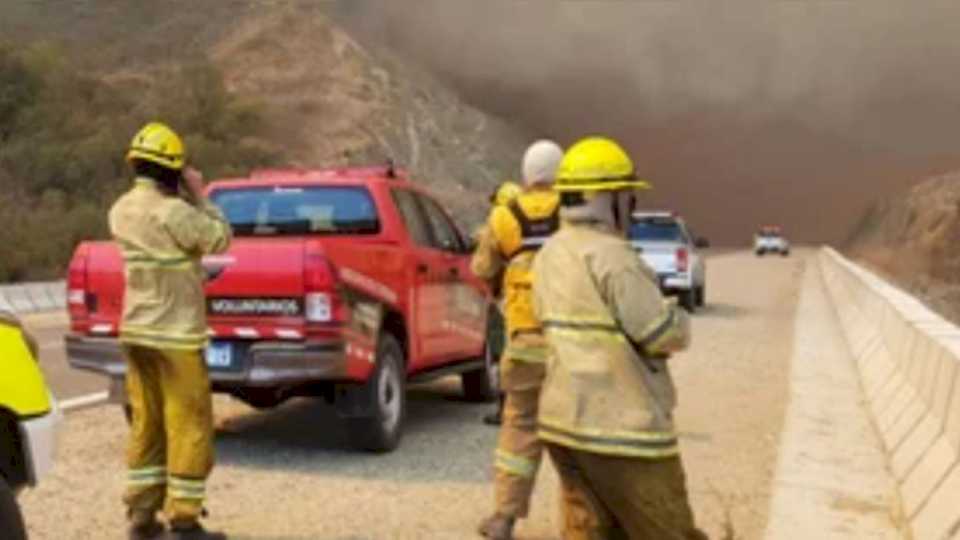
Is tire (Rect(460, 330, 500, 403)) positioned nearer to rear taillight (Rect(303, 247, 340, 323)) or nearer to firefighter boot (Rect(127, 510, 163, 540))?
rear taillight (Rect(303, 247, 340, 323))

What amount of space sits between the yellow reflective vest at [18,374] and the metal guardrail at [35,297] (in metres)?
20.1

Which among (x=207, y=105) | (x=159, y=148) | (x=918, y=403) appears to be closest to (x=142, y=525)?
(x=159, y=148)

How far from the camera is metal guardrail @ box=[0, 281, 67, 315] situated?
2395 centimetres

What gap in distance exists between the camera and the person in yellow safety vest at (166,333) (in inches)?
243

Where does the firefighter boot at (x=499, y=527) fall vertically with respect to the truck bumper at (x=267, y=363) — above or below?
below

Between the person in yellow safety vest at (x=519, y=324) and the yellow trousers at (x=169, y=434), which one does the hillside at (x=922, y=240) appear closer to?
the person in yellow safety vest at (x=519, y=324)

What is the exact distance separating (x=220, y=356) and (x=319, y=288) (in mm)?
842

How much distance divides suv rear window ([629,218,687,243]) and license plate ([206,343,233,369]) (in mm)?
17121

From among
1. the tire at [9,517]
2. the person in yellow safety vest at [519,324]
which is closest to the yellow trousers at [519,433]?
the person in yellow safety vest at [519,324]

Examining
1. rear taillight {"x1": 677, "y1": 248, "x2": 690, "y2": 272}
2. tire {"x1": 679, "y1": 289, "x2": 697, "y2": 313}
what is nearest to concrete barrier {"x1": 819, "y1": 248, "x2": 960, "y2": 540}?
rear taillight {"x1": 677, "y1": 248, "x2": 690, "y2": 272}

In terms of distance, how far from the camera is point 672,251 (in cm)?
2428

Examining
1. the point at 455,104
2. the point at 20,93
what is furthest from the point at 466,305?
the point at 455,104

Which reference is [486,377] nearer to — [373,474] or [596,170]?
[373,474]

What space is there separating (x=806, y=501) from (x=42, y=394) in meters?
4.70
